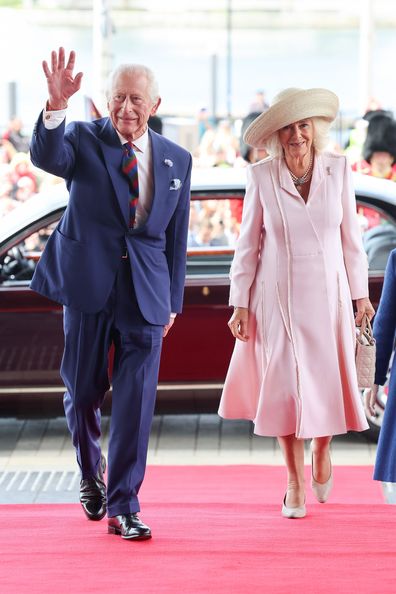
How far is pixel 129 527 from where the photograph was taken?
16.0ft

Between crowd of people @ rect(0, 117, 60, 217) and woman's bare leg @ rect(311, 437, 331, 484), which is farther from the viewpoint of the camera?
crowd of people @ rect(0, 117, 60, 217)

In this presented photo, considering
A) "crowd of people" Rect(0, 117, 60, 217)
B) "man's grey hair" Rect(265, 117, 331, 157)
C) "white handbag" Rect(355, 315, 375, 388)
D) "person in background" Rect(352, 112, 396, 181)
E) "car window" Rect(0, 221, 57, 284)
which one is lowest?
"crowd of people" Rect(0, 117, 60, 217)

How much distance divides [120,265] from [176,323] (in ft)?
9.33

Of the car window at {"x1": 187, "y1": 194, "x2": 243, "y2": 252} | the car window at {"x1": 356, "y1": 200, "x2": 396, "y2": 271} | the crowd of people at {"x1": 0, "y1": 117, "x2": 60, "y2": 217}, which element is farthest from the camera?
the crowd of people at {"x1": 0, "y1": 117, "x2": 60, "y2": 217}

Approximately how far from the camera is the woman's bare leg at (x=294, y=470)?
17.7 feet

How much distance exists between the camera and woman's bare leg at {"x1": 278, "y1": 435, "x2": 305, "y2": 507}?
5.38m

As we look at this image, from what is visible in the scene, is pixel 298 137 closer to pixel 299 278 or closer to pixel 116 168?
pixel 299 278

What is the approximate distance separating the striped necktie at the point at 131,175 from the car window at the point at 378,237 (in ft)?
10.2

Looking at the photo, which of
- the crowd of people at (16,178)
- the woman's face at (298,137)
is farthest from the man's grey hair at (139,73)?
the crowd of people at (16,178)

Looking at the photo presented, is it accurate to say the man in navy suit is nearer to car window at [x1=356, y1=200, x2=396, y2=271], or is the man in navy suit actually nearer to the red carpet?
the red carpet

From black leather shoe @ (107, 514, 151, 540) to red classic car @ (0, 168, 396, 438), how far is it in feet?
9.56

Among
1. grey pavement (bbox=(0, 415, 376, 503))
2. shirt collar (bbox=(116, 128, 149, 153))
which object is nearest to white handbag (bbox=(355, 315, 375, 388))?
shirt collar (bbox=(116, 128, 149, 153))

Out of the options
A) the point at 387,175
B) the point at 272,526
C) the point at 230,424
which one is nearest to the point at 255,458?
the point at 230,424

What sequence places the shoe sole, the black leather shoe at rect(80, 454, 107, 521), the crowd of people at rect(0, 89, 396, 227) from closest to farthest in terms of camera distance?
1. the shoe sole
2. the black leather shoe at rect(80, 454, 107, 521)
3. the crowd of people at rect(0, 89, 396, 227)
